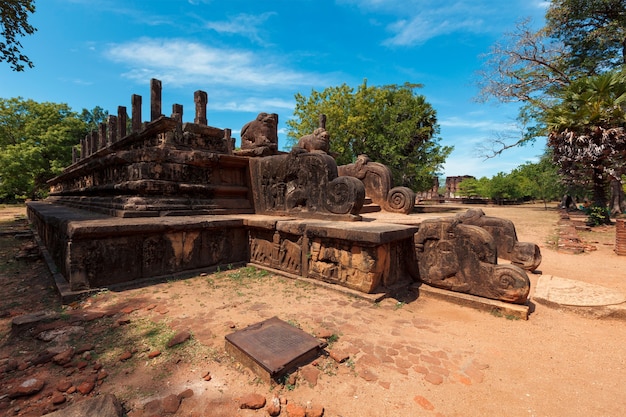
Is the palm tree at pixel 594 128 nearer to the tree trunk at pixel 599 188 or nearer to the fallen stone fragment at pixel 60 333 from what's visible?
the tree trunk at pixel 599 188

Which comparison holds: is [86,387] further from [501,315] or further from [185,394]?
A: [501,315]

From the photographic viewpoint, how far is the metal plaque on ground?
192 cm

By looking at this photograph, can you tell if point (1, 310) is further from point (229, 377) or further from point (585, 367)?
point (585, 367)

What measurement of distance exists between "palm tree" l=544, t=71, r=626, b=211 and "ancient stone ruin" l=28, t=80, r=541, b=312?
1036 centimetres

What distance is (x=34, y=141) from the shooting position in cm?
2327

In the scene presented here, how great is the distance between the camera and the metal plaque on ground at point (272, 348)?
1.92 meters

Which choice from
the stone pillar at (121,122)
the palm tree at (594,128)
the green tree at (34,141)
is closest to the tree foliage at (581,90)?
the palm tree at (594,128)

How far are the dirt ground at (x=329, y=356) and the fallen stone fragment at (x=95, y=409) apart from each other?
125 millimetres

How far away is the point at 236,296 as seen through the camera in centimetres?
346

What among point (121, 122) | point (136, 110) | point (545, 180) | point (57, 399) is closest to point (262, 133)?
point (136, 110)

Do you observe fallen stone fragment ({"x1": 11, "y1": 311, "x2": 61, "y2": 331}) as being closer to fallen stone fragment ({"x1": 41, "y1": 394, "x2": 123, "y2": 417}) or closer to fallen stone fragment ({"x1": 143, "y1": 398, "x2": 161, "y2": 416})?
fallen stone fragment ({"x1": 41, "y1": 394, "x2": 123, "y2": 417})

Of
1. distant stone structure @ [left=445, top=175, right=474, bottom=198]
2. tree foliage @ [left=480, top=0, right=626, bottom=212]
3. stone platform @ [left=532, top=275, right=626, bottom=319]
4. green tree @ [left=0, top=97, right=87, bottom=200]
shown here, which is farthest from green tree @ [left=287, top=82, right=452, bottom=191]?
distant stone structure @ [left=445, top=175, right=474, bottom=198]

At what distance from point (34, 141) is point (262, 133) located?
89.3 ft

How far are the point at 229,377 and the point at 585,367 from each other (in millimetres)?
2708
